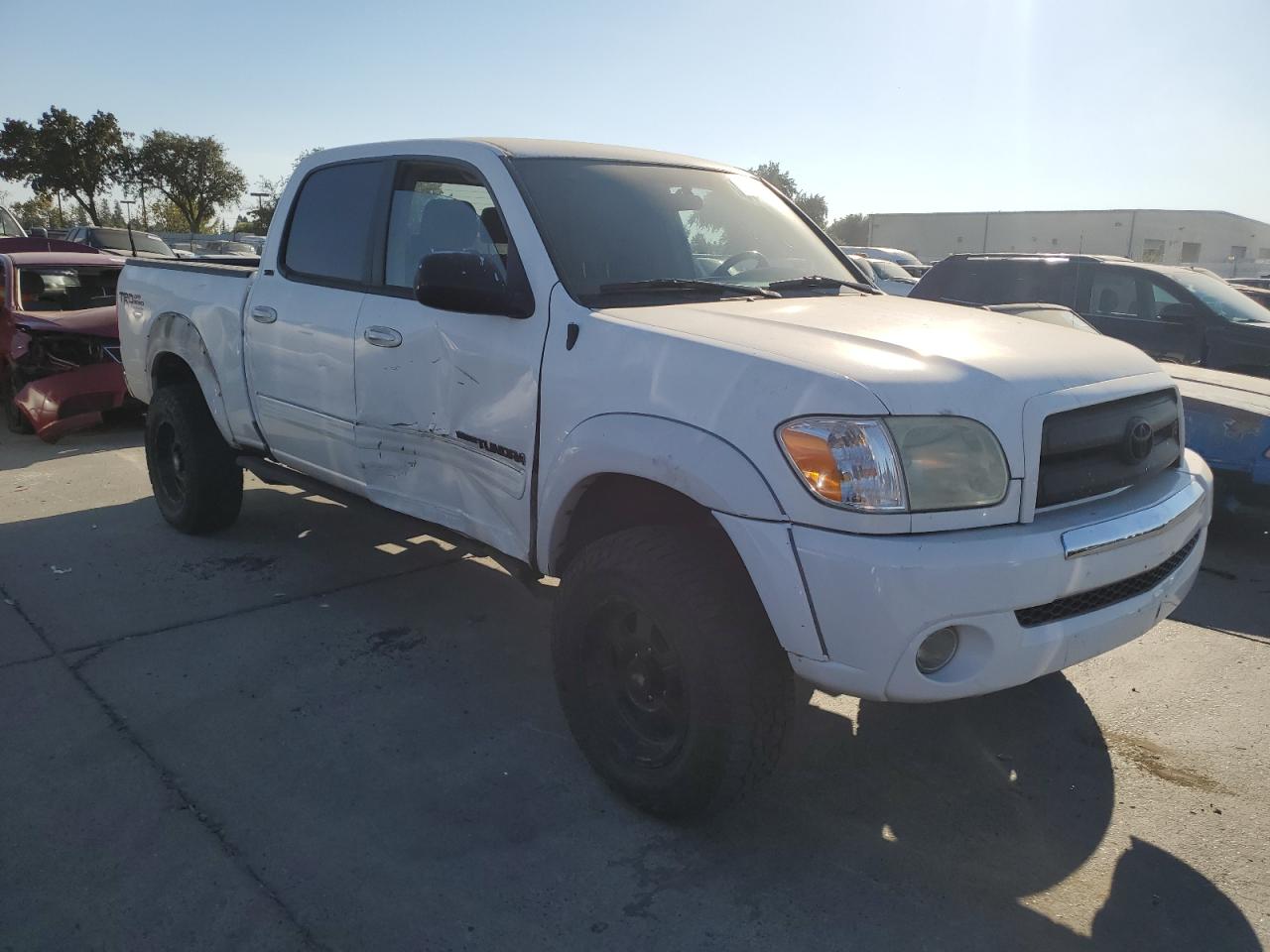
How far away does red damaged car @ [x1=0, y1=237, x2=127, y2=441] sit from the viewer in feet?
25.2

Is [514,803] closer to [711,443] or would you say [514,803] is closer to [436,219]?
[711,443]

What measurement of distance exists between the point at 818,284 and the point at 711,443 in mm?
1506

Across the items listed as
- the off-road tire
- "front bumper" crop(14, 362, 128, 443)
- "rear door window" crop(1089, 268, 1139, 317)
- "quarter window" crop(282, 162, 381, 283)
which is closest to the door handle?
"quarter window" crop(282, 162, 381, 283)

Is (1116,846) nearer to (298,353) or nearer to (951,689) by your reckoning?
(951,689)

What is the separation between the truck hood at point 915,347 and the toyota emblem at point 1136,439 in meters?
0.16

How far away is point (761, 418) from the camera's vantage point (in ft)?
7.84

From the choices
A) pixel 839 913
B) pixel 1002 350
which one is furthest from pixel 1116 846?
pixel 1002 350

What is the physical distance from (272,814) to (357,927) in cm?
61

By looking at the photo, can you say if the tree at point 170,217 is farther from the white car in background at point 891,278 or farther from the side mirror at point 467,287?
the side mirror at point 467,287

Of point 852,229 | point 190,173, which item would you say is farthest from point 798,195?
point 190,173

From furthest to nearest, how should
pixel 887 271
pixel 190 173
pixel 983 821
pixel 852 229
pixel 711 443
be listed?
pixel 852 229, pixel 190 173, pixel 887 271, pixel 983 821, pixel 711 443

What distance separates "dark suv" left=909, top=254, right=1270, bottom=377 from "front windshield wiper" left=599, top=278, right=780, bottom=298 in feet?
16.1

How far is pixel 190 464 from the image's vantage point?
5.12 meters

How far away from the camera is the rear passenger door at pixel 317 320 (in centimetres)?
399
